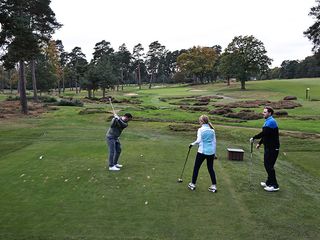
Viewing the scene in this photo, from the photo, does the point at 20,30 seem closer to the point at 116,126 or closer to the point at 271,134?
the point at 116,126

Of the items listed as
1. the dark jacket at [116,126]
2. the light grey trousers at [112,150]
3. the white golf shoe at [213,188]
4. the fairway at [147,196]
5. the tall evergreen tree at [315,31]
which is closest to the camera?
the fairway at [147,196]

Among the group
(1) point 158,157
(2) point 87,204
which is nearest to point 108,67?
(1) point 158,157

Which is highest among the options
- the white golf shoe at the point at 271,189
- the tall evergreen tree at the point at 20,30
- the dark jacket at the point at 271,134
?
the tall evergreen tree at the point at 20,30

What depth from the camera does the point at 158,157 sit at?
611 inches

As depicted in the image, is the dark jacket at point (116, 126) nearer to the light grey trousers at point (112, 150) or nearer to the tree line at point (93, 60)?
the light grey trousers at point (112, 150)

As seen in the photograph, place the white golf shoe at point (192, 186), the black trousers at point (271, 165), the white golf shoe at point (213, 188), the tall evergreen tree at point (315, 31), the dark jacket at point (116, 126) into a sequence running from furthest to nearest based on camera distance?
the tall evergreen tree at point (315, 31) < the dark jacket at point (116, 126) < the black trousers at point (271, 165) < the white golf shoe at point (192, 186) < the white golf shoe at point (213, 188)

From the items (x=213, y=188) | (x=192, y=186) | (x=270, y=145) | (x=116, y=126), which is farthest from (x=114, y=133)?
(x=270, y=145)

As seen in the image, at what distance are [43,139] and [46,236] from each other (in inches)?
592

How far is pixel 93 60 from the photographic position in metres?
104

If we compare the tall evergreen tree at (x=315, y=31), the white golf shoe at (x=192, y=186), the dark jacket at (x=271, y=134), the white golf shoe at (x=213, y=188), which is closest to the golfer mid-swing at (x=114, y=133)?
the white golf shoe at (x=192, y=186)

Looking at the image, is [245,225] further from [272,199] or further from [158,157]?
[158,157]

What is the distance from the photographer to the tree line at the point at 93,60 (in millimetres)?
27094

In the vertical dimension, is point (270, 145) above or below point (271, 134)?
below

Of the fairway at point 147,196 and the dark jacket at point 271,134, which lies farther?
the dark jacket at point 271,134
